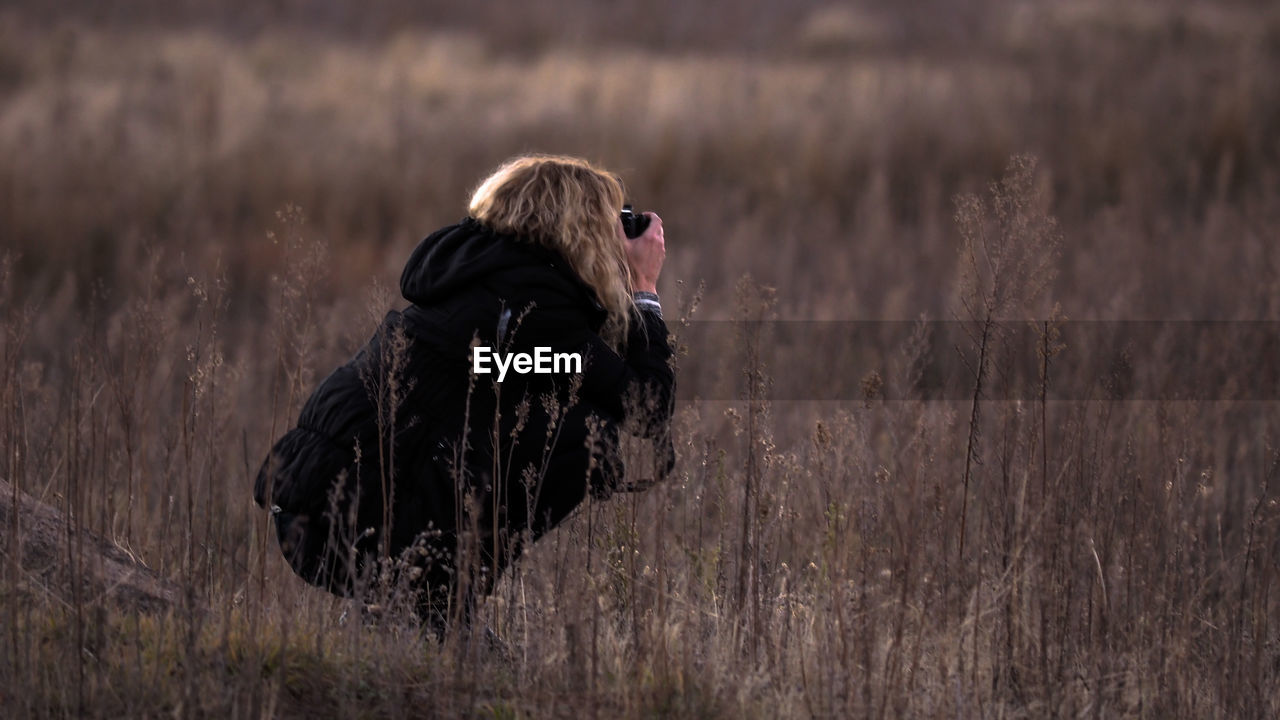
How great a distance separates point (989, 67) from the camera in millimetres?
15289

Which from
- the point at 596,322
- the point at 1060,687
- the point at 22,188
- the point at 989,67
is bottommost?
the point at 1060,687

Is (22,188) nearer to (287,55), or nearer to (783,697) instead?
(287,55)

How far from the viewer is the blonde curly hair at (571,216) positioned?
10.7 ft

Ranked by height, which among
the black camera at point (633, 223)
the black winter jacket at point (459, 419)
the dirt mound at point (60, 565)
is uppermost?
the black camera at point (633, 223)

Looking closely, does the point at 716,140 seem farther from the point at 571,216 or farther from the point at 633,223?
the point at 571,216

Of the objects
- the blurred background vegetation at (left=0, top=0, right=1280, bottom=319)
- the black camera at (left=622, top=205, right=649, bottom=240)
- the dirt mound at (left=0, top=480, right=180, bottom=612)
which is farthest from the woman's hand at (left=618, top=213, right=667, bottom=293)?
the blurred background vegetation at (left=0, top=0, right=1280, bottom=319)

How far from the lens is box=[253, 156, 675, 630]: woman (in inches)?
126

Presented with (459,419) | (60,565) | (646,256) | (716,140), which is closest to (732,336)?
(646,256)

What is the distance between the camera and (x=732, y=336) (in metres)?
4.12

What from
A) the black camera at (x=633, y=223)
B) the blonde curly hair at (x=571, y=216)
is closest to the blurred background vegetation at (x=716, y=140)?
the black camera at (x=633, y=223)

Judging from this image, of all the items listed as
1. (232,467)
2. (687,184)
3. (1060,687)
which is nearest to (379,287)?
(1060,687)

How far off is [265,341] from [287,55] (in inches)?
316

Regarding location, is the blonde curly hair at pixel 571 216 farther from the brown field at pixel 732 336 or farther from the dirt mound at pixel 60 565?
the dirt mound at pixel 60 565

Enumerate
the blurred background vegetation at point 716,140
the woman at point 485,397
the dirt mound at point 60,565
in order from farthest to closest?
the blurred background vegetation at point 716,140 < the woman at point 485,397 < the dirt mound at point 60,565
